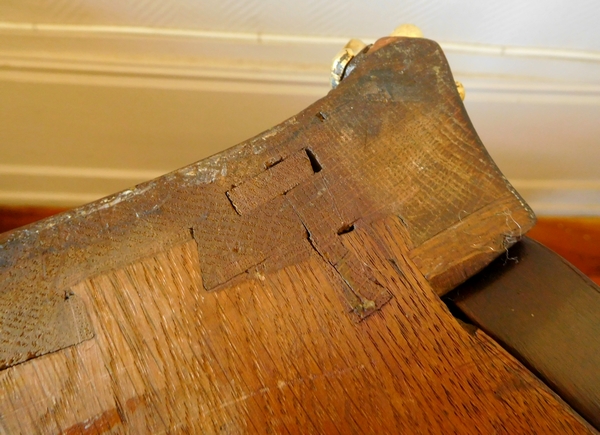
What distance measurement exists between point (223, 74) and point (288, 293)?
705 mm

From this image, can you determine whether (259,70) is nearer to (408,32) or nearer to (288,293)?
(408,32)

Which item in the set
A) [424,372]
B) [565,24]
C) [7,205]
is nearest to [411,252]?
[424,372]

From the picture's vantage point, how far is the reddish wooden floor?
1316mm

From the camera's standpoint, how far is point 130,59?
97 centimetres

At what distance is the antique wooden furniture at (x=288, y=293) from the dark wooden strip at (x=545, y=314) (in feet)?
0.06

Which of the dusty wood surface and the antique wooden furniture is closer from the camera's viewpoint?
the antique wooden furniture

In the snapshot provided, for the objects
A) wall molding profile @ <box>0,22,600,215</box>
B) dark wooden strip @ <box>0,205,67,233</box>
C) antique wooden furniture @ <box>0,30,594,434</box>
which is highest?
dark wooden strip @ <box>0,205,67,233</box>

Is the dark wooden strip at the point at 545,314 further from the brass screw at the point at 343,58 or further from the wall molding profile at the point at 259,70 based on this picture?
the wall molding profile at the point at 259,70

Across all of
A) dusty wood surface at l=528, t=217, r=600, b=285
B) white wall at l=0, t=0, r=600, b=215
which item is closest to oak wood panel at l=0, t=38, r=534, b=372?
white wall at l=0, t=0, r=600, b=215

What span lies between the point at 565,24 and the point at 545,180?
1.72 ft

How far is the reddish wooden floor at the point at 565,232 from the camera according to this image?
132 centimetres

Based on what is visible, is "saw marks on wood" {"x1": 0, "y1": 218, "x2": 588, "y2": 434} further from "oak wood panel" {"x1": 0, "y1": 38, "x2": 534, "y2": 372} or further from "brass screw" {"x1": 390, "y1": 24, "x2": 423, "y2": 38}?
"brass screw" {"x1": 390, "y1": 24, "x2": 423, "y2": 38}

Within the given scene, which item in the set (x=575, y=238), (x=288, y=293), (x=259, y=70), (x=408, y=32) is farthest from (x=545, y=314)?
(x=575, y=238)

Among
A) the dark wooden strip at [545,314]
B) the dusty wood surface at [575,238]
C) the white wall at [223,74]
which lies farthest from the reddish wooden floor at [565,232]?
the dark wooden strip at [545,314]
